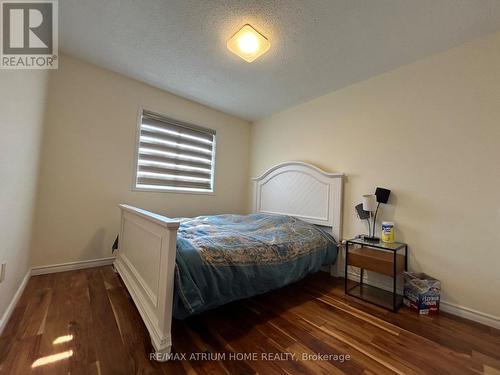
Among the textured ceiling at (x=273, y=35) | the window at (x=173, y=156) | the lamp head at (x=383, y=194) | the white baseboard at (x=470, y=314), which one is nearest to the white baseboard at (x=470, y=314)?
the white baseboard at (x=470, y=314)

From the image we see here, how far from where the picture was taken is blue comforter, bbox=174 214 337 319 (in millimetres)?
1240

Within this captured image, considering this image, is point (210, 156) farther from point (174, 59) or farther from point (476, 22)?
point (476, 22)

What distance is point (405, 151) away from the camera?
2.13 meters

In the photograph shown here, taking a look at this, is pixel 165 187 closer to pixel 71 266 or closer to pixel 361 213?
pixel 71 266

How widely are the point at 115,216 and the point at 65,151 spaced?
90 centimetres

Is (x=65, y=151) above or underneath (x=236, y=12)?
underneath

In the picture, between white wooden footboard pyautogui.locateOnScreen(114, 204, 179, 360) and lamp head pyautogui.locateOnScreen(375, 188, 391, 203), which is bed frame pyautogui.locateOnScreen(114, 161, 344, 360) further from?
lamp head pyautogui.locateOnScreen(375, 188, 391, 203)

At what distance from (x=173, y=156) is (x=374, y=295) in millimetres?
3031

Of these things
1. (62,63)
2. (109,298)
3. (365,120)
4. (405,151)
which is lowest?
(109,298)

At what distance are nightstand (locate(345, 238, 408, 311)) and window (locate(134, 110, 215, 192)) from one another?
7.77 feet

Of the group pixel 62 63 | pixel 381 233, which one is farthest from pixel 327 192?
pixel 62 63

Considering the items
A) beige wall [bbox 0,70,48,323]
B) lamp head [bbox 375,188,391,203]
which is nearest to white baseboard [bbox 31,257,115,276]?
beige wall [bbox 0,70,48,323]

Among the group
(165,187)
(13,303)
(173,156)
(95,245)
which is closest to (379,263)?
(165,187)

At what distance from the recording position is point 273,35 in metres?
1.85
